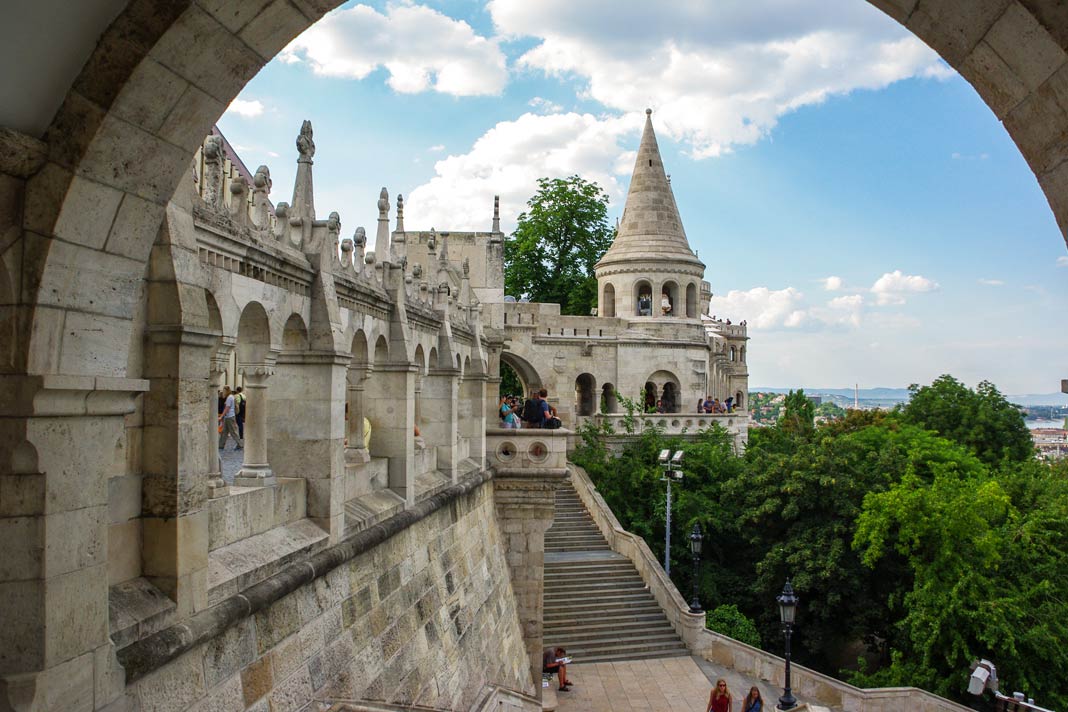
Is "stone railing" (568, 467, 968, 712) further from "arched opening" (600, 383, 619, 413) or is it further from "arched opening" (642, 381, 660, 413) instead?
"arched opening" (642, 381, 660, 413)

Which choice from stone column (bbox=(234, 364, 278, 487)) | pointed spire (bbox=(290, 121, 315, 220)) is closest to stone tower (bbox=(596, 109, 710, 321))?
pointed spire (bbox=(290, 121, 315, 220))

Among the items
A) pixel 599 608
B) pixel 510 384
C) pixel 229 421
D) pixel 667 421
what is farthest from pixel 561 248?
pixel 229 421

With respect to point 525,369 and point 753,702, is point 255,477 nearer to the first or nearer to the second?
point 753,702

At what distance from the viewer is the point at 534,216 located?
4381 centimetres

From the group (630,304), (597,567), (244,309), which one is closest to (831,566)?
(597,567)

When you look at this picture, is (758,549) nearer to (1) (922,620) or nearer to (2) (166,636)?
(1) (922,620)

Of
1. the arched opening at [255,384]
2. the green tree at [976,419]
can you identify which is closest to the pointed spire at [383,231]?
the arched opening at [255,384]

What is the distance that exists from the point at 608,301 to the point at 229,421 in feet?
85.1

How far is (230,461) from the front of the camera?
10992mm

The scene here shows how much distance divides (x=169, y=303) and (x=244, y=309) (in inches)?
69.1

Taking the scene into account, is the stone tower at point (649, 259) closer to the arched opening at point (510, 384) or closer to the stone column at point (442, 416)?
the arched opening at point (510, 384)

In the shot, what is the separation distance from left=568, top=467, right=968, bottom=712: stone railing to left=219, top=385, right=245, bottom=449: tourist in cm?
933

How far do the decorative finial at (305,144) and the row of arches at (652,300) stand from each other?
28.6 m

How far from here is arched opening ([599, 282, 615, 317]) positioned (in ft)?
122
